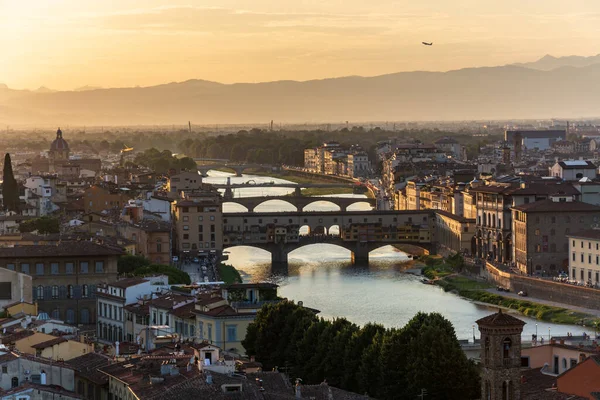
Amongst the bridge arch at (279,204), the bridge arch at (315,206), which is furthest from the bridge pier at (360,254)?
the bridge arch at (279,204)

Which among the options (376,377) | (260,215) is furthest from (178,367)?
(260,215)

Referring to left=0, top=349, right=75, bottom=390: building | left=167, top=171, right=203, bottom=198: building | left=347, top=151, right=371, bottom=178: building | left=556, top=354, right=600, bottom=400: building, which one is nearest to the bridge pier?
left=167, top=171, right=203, bottom=198: building

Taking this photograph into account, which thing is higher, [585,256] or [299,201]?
[585,256]

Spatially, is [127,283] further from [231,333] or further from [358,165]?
[358,165]

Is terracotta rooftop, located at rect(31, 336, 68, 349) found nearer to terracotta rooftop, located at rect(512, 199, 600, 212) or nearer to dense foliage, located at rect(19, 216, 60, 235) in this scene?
dense foliage, located at rect(19, 216, 60, 235)

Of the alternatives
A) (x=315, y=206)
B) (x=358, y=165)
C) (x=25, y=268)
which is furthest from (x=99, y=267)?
(x=358, y=165)
